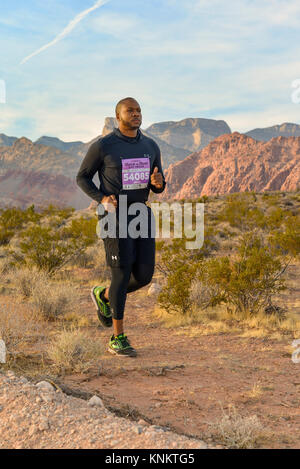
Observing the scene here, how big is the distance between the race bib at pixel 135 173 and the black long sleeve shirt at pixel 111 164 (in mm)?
14

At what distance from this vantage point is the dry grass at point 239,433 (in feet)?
7.89

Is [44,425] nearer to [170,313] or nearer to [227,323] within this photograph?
[227,323]

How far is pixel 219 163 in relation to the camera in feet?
360

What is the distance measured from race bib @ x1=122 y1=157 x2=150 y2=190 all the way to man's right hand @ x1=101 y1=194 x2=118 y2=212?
9.5 inches

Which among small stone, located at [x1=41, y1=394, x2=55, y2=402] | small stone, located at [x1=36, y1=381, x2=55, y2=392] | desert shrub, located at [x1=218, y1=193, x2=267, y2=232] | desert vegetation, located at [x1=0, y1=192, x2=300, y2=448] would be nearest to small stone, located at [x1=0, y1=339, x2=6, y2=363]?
desert vegetation, located at [x1=0, y1=192, x2=300, y2=448]

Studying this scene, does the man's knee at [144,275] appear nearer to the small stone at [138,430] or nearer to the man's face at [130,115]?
the man's face at [130,115]

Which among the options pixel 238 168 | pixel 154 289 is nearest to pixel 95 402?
pixel 154 289

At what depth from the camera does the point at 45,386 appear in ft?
10.1

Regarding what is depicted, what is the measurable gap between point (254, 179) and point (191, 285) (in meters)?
92.9

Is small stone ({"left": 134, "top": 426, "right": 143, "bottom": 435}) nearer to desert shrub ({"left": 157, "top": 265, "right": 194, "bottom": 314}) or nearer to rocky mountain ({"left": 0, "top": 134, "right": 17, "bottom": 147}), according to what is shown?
desert shrub ({"left": 157, "top": 265, "right": 194, "bottom": 314})

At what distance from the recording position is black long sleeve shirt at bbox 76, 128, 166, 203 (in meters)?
4.22

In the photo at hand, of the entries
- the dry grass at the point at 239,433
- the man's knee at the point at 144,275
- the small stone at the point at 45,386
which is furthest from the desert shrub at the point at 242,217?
the dry grass at the point at 239,433

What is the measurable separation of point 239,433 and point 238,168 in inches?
4039
